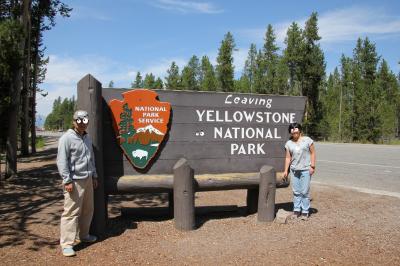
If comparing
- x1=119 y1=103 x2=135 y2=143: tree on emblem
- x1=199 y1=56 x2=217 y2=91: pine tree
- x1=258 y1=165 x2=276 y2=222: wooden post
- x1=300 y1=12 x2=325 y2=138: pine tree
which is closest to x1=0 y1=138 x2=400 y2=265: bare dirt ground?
x1=258 y1=165 x2=276 y2=222: wooden post

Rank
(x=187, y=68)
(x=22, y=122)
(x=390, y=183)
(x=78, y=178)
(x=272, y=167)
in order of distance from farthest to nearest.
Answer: (x=187, y=68) → (x=22, y=122) → (x=390, y=183) → (x=272, y=167) → (x=78, y=178)

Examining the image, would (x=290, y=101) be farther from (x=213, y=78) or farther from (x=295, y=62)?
(x=213, y=78)

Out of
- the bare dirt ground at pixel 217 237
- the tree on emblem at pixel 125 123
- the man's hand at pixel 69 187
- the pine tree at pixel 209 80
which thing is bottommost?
the bare dirt ground at pixel 217 237

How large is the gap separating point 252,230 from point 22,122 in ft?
53.0

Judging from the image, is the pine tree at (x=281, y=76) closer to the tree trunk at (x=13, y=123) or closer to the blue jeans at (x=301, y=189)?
the tree trunk at (x=13, y=123)

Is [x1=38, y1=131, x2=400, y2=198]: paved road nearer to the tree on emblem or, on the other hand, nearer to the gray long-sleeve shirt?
the tree on emblem

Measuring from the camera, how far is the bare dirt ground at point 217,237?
4.82 metres

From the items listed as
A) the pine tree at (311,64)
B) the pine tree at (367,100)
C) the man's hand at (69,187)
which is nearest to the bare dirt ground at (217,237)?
A: the man's hand at (69,187)

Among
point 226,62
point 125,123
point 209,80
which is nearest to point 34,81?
point 125,123

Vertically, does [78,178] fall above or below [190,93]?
below

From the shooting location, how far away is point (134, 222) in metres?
6.45

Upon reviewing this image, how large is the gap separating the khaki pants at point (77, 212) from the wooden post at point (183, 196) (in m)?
1.26

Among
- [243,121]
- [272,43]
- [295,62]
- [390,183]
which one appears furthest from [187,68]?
[243,121]

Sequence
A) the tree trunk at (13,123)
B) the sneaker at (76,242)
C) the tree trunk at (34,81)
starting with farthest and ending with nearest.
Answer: the tree trunk at (34,81) → the tree trunk at (13,123) → the sneaker at (76,242)
